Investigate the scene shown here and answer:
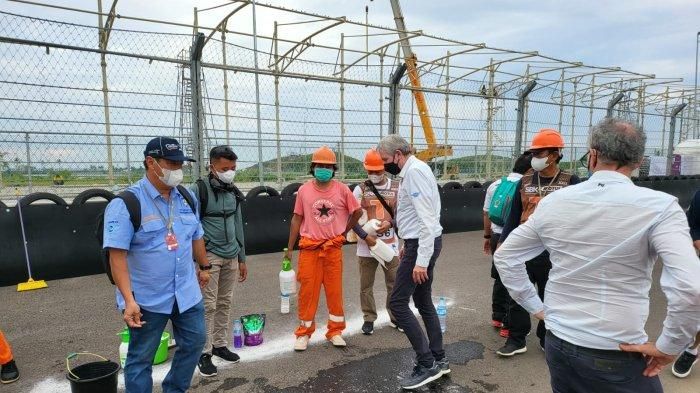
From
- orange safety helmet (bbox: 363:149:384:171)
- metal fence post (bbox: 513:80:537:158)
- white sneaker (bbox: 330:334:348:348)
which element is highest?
metal fence post (bbox: 513:80:537:158)

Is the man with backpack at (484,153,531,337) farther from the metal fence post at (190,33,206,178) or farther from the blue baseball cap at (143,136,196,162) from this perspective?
the metal fence post at (190,33,206,178)

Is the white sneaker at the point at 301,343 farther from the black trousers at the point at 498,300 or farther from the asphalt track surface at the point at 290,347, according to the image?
the black trousers at the point at 498,300

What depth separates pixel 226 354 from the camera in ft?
12.8

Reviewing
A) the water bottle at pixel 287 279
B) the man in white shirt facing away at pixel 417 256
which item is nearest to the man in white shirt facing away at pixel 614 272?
the man in white shirt facing away at pixel 417 256

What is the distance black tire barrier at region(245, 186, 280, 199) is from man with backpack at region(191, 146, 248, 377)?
12.9 ft

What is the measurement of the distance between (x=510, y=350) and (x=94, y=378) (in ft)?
11.0

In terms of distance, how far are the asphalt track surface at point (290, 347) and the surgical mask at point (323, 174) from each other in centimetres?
162

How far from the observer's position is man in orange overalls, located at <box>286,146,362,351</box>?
13.9ft

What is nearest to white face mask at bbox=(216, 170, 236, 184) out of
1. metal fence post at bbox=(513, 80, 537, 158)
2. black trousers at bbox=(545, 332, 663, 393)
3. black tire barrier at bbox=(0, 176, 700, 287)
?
black trousers at bbox=(545, 332, 663, 393)

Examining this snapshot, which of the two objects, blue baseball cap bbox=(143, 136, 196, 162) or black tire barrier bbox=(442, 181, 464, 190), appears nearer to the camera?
blue baseball cap bbox=(143, 136, 196, 162)

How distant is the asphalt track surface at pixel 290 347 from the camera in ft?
11.7

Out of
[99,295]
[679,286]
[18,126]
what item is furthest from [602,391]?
[18,126]

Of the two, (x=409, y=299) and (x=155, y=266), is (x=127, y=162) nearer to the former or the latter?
(x=155, y=266)

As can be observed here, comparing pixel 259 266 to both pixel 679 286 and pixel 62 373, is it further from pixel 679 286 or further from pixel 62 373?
pixel 679 286
